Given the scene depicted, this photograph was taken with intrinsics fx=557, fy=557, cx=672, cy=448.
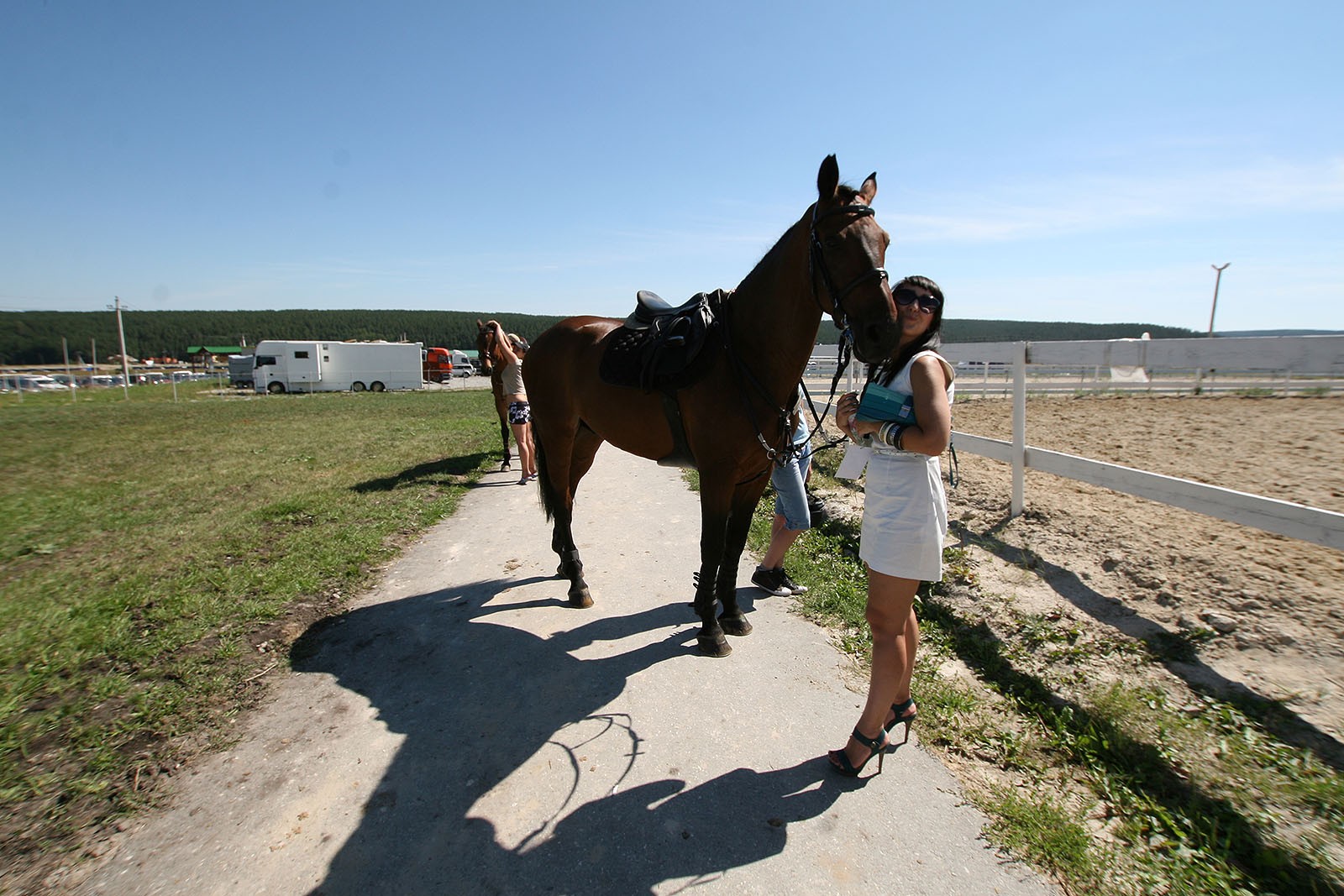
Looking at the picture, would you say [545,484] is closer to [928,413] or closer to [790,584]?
[790,584]

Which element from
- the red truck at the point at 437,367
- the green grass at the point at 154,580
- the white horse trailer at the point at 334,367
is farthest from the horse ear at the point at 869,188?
the red truck at the point at 437,367

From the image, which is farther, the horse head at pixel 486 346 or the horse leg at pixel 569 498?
the horse head at pixel 486 346

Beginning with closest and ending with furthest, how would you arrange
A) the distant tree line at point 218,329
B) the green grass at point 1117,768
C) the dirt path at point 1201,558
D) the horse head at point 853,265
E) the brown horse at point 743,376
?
the green grass at point 1117,768 → the horse head at point 853,265 → the brown horse at point 743,376 → the dirt path at point 1201,558 → the distant tree line at point 218,329

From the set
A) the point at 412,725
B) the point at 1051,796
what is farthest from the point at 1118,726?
the point at 412,725

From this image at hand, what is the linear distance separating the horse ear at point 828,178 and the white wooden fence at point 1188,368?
2619 mm

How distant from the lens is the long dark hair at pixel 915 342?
2.20 meters

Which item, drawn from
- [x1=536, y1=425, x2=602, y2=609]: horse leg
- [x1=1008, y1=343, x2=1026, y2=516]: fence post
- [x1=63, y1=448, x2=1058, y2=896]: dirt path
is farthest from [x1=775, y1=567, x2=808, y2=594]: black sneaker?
[x1=1008, y1=343, x2=1026, y2=516]: fence post

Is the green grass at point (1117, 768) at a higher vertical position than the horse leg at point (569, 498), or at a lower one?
lower

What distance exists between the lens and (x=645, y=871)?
6.23ft

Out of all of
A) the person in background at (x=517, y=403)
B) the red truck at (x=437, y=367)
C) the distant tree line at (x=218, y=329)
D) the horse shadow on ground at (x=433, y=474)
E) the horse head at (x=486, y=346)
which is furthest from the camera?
the distant tree line at (x=218, y=329)

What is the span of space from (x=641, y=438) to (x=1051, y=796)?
8.60ft

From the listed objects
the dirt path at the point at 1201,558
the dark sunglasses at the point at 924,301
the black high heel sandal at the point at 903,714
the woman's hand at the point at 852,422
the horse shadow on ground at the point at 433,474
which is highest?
the dark sunglasses at the point at 924,301

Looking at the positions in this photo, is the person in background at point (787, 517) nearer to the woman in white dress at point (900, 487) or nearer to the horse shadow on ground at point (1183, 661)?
the woman in white dress at point (900, 487)

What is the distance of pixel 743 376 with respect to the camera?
3049mm
